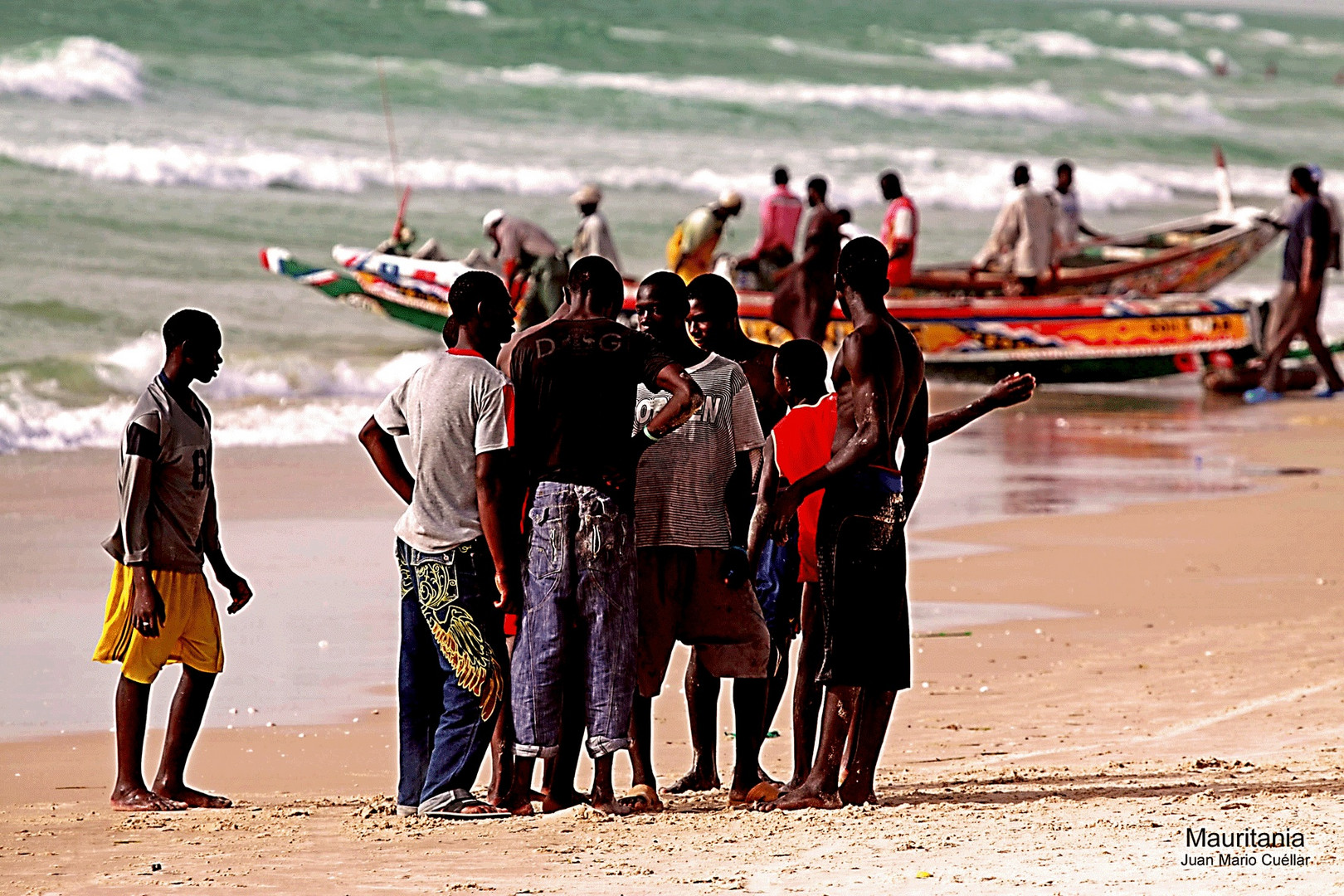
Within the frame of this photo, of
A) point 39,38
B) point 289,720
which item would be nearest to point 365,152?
point 39,38

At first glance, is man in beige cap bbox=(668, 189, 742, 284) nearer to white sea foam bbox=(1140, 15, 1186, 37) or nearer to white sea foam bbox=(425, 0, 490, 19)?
white sea foam bbox=(425, 0, 490, 19)

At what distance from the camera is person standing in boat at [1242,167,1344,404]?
49.7 feet

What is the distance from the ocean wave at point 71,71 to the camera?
116 feet

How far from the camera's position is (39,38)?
3878 centimetres

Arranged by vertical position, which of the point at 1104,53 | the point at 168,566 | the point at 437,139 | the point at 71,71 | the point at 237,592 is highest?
the point at 1104,53

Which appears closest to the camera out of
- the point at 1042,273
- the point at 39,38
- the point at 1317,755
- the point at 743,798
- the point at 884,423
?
the point at 884,423

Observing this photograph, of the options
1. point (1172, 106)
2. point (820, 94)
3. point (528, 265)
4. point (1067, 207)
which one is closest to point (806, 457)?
point (528, 265)

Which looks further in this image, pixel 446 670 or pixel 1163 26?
pixel 1163 26

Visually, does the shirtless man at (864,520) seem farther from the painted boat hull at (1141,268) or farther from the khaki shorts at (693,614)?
the painted boat hull at (1141,268)

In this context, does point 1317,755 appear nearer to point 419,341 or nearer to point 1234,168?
point 419,341

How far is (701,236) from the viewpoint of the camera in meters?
15.0

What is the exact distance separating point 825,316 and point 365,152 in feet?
67.8

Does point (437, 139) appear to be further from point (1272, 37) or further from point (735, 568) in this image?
point (1272, 37)

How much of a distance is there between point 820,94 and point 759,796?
42.3m
